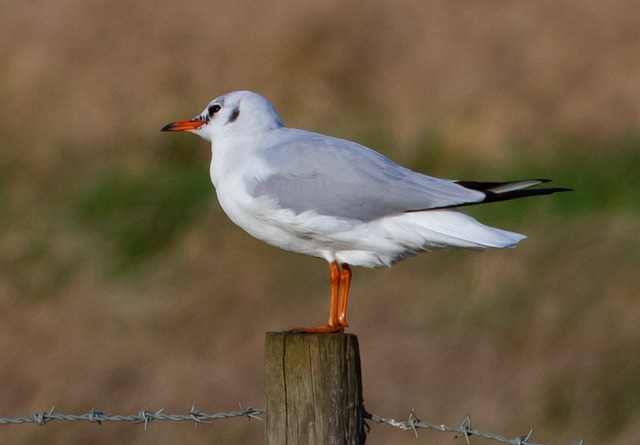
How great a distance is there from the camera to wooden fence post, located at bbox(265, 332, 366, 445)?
11.4 feet

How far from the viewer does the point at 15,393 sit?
26.3ft

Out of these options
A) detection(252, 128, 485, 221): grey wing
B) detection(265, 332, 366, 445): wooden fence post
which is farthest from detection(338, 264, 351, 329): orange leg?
detection(265, 332, 366, 445): wooden fence post

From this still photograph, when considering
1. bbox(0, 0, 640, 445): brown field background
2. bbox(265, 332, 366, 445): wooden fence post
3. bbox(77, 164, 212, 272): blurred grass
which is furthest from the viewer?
bbox(77, 164, 212, 272): blurred grass

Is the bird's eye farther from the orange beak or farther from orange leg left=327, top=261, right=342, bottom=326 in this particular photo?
orange leg left=327, top=261, right=342, bottom=326

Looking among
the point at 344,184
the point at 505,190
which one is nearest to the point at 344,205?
the point at 344,184

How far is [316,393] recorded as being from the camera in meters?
3.48

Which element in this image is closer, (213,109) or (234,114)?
(234,114)

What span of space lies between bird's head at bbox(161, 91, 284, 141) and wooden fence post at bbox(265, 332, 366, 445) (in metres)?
1.86

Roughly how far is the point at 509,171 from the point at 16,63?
204 inches

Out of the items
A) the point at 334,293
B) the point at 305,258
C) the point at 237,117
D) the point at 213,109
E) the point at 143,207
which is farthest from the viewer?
the point at 143,207

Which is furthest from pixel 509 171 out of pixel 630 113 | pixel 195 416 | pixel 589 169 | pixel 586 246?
pixel 195 416

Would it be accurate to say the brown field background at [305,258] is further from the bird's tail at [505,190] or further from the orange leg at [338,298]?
the bird's tail at [505,190]

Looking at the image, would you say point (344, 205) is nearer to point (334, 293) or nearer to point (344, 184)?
point (344, 184)

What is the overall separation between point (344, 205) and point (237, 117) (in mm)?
819
